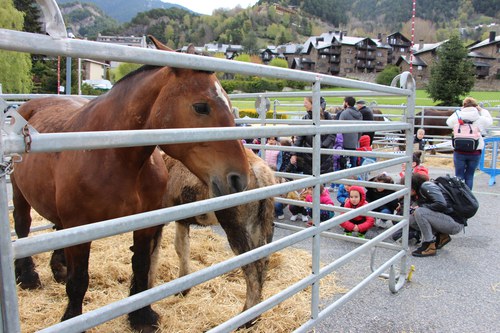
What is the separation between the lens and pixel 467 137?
23.5 feet

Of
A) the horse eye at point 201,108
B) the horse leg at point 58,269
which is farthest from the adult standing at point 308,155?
the horse eye at point 201,108

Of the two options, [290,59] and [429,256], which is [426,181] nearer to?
[429,256]

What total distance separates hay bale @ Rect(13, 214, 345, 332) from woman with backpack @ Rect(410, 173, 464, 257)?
145cm

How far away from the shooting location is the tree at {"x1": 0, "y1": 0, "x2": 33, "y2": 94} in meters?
28.3

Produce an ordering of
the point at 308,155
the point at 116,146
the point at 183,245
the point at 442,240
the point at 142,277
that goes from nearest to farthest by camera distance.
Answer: the point at 116,146, the point at 142,277, the point at 183,245, the point at 442,240, the point at 308,155

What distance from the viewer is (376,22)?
6909 inches

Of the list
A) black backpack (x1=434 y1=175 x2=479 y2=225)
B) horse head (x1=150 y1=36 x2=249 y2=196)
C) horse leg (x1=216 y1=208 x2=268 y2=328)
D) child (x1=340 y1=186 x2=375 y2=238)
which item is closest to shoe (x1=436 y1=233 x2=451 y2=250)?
black backpack (x1=434 y1=175 x2=479 y2=225)

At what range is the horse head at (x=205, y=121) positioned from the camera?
2049mm

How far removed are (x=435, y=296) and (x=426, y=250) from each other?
1.22 metres

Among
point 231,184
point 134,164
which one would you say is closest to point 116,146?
point 231,184

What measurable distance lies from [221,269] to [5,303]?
2.89ft

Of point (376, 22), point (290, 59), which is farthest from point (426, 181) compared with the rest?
point (376, 22)

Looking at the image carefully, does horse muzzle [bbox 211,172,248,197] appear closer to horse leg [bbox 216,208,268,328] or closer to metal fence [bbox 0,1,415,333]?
metal fence [bbox 0,1,415,333]

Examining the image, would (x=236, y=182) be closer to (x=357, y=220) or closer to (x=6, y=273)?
(x=6, y=273)
